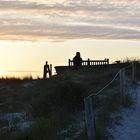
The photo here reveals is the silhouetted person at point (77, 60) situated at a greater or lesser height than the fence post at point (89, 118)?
greater

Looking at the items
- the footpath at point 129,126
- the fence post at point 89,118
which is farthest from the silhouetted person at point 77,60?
the fence post at point 89,118

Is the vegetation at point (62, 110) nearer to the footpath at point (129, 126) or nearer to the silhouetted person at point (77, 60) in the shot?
the footpath at point (129, 126)

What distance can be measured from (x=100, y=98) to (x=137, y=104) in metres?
1.33

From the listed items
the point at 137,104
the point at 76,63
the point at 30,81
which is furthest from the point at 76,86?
the point at 76,63

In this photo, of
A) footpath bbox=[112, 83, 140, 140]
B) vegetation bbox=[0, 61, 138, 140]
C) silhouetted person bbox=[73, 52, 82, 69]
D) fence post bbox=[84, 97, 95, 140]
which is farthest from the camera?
silhouetted person bbox=[73, 52, 82, 69]

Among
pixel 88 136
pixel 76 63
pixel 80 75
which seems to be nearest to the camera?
pixel 88 136

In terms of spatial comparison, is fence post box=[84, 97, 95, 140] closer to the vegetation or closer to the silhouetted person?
the vegetation

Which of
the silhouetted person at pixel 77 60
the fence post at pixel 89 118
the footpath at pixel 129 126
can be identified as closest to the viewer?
the fence post at pixel 89 118

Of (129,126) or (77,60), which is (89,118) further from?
(77,60)

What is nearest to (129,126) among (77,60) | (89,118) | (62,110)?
(62,110)

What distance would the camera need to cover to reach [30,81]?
3072 centimetres

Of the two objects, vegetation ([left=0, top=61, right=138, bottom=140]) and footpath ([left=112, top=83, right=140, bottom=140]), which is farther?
footpath ([left=112, top=83, right=140, bottom=140])

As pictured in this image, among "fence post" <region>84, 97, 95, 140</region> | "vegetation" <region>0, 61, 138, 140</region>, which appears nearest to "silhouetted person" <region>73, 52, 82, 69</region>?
"vegetation" <region>0, 61, 138, 140</region>

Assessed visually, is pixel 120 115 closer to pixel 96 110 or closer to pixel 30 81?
pixel 96 110
